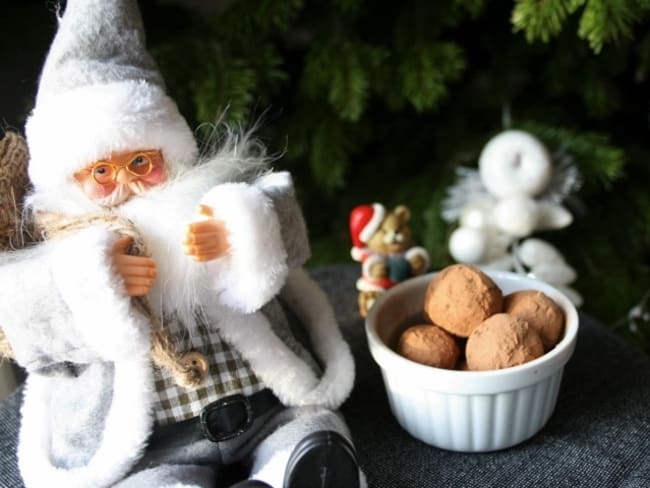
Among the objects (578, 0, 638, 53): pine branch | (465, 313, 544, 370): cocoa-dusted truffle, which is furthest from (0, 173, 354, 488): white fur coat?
(578, 0, 638, 53): pine branch

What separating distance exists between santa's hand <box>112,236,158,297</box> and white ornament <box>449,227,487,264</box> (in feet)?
1.48

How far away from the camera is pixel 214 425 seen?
1.70 feet

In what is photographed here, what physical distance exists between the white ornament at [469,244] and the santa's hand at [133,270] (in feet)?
1.48

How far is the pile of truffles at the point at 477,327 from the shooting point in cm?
53

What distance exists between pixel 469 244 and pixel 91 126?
1.58ft

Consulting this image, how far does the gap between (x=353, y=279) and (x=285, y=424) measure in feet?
1.12

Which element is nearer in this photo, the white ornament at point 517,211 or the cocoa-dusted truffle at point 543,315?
the cocoa-dusted truffle at point 543,315

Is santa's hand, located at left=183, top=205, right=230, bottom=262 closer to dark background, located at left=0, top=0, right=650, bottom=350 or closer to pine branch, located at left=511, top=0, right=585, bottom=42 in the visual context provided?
dark background, located at left=0, top=0, right=650, bottom=350

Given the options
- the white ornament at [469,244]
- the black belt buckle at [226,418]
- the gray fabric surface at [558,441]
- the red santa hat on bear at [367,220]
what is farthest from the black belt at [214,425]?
the white ornament at [469,244]

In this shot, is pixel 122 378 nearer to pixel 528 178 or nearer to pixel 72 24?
pixel 72 24

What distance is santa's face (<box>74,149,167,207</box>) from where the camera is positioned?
1.63 feet

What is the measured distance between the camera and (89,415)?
0.53 metres

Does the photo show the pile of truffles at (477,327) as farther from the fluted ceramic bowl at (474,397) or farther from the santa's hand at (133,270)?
the santa's hand at (133,270)

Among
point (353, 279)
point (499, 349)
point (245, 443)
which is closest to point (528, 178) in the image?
point (353, 279)
